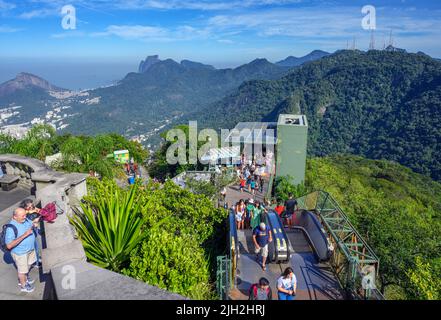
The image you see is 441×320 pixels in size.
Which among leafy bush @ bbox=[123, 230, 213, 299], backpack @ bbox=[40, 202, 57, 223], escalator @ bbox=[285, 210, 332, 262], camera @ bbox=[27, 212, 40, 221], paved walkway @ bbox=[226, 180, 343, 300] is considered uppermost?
backpack @ bbox=[40, 202, 57, 223]

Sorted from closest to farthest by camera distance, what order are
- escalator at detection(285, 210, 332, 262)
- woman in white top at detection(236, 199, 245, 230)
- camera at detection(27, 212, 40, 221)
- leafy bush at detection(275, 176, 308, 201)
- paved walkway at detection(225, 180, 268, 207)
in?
1. camera at detection(27, 212, 40, 221)
2. escalator at detection(285, 210, 332, 262)
3. woman in white top at detection(236, 199, 245, 230)
4. paved walkway at detection(225, 180, 268, 207)
5. leafy bush at detection(275, 176, 308, 201)

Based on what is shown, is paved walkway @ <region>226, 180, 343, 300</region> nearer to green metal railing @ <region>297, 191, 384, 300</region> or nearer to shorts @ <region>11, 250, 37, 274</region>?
green metal railing @ <region>297, 191, 384, 300</region>

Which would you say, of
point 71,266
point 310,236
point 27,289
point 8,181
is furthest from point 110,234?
point 310,236

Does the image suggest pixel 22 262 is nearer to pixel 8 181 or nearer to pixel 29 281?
pixel 29 281

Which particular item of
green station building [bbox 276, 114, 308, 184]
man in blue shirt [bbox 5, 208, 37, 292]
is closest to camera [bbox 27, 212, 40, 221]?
man in blue shirt [bbox 5, 208, 37, 292]
